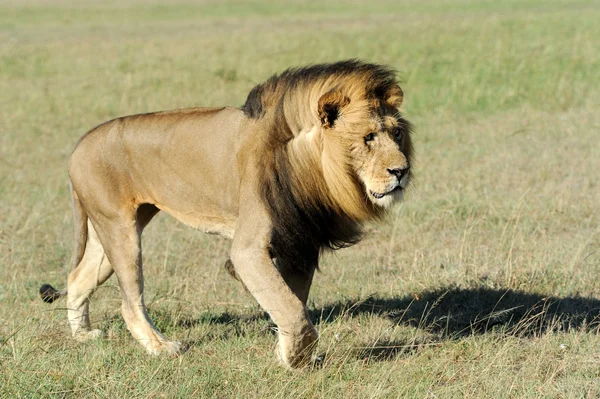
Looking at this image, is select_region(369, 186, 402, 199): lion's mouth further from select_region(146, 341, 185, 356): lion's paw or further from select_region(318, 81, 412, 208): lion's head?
select_region(146, 341, 185, 356): lion's paw

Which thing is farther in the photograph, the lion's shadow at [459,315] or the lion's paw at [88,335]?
the lion's paw at [88,335]

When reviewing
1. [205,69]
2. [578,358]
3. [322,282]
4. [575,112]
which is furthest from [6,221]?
[205,69]

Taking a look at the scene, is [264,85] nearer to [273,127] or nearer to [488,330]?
[273,127]

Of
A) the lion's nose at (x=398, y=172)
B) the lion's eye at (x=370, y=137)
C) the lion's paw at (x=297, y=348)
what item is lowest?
the lion's paw at (x=297, y=348)

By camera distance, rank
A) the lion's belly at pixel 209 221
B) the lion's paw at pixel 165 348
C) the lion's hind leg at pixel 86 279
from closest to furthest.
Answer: the lion's paw at pixel 165 348, the lion's belly at pixel 209 221, the lion's hind leg at pixel 86 279

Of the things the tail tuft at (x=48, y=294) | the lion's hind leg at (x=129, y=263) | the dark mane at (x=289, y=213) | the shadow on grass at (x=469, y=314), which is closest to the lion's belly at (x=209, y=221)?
the lion's hind leg at (x=129, y=263)

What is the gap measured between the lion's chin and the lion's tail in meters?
1.99

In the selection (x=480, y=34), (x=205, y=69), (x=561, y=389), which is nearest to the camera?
(x=561, y=389)

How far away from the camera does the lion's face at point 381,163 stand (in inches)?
147

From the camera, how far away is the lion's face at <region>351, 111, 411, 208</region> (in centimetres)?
375

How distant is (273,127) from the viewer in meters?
4.10

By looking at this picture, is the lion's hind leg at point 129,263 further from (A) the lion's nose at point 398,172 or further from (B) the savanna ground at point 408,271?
(A) the lion's nose at point 398,172

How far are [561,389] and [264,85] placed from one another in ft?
6.56

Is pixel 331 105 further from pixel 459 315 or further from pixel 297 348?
pixel 459 315
